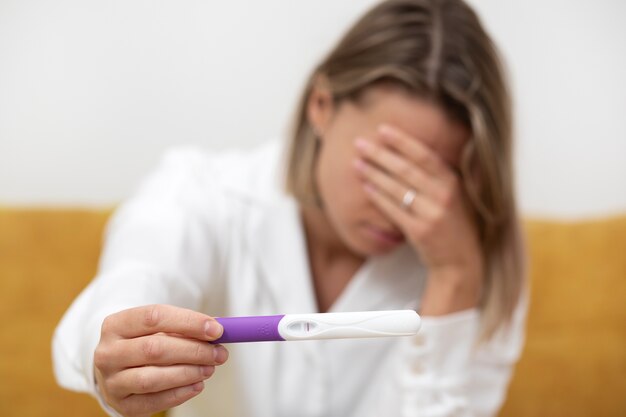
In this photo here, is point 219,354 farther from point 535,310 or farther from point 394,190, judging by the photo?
point 535,310

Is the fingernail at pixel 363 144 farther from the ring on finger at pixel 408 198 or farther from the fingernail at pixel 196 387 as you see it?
→ the fingernail at pixel 196 387

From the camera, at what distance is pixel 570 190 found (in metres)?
0.90

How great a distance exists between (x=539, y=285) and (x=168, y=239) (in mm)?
541

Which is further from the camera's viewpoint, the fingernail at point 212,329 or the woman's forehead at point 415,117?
the woman's forehead at point 415,117

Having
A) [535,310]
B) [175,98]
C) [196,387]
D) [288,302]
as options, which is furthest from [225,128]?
[196,387]

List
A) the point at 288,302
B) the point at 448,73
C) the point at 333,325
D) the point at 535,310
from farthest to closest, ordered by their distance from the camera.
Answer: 1. the point at 535,310
2. the point at 288,302
3. the point at 448,73
4. the point at 333,325

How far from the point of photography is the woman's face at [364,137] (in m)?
0.55

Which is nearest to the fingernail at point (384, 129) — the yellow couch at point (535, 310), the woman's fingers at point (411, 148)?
the woman's fingers at point (411, 148)

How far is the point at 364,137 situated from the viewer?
1.89 feet

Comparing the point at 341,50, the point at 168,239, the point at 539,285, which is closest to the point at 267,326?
the point at 168,239

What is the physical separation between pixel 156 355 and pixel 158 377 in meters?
0.01

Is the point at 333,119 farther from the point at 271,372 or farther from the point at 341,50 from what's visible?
the point at 271,372

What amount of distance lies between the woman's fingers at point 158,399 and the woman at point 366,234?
0.31ft

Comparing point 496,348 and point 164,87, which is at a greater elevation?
point 164,87
